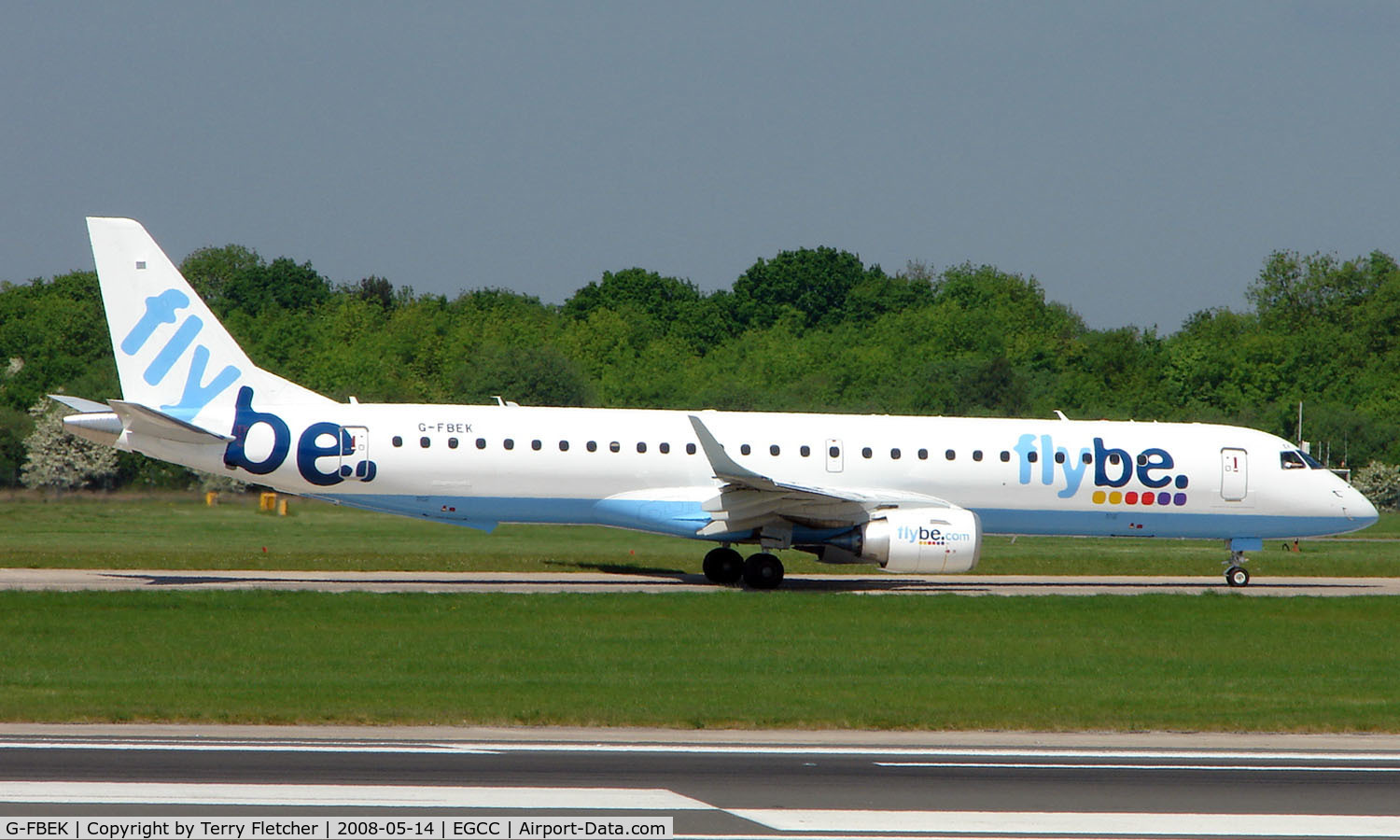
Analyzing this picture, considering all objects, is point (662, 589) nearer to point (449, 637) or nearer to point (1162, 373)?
point (449, 637)

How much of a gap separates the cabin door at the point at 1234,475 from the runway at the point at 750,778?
49.8ft

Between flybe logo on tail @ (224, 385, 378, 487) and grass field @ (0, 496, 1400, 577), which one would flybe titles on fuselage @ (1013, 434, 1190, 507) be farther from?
flybe logo on tail @ (224, 385, 378, 487)

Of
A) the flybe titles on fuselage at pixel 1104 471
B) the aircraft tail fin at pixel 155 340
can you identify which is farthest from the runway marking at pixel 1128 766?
the aircraft tail fin at pixel 155 340

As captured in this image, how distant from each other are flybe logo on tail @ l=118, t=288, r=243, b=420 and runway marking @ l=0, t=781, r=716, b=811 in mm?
16615

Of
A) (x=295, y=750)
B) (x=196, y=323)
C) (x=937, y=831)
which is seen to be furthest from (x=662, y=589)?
(x=937, y=831)

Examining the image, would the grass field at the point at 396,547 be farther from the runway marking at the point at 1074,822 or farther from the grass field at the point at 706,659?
the runway marking at the point at 1074,822

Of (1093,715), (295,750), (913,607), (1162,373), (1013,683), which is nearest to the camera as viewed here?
(295,750)

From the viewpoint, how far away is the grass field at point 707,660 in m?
14.7

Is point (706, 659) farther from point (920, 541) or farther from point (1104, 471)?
point (1104, 471)

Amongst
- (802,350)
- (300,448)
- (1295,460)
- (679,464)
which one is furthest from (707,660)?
(802,350)

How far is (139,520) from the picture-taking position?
40781mm

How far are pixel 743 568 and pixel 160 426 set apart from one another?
33.4 feet

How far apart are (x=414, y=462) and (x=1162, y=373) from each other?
55.5 m

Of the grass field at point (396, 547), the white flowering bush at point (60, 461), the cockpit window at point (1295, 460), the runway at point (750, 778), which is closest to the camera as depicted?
the runway at point (750, 778)
